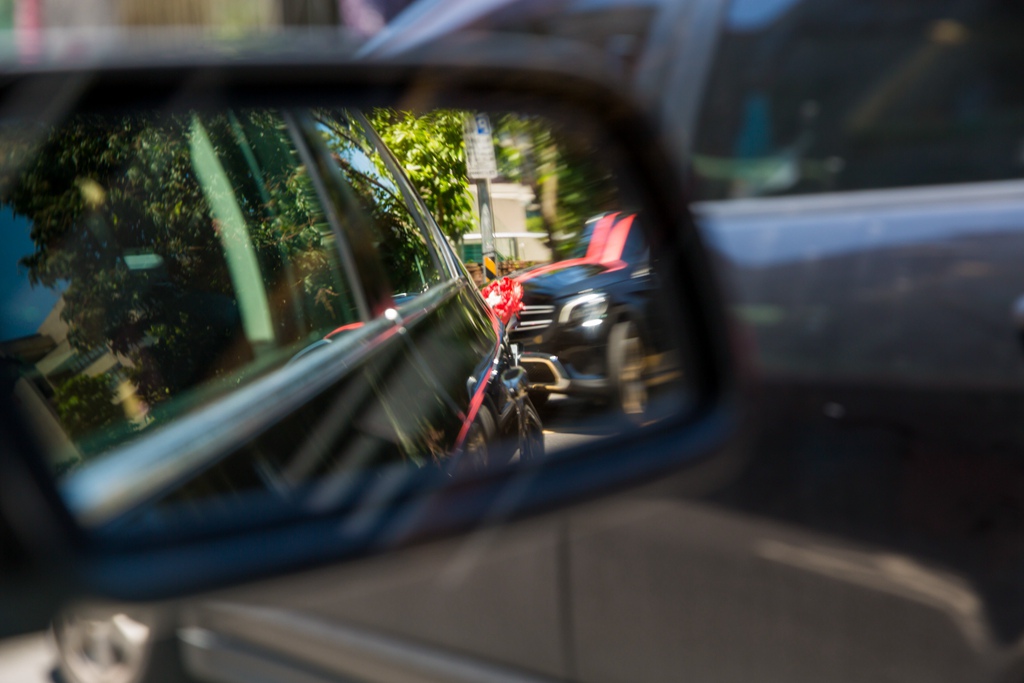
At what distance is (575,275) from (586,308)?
64 millimetres

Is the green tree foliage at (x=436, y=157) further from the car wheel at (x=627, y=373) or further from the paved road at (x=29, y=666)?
the paved road at (x=29, y=666)

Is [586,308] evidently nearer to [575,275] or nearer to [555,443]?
[575,275]

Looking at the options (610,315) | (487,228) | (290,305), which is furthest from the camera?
(487,228)

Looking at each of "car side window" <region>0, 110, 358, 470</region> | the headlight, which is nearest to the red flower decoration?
the headlight

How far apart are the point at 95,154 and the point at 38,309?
273 millimetres

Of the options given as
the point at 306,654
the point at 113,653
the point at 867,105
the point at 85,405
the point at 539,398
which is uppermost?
the point at 867,105

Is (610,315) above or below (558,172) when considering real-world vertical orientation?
below

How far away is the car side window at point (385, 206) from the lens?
1876 millimetres

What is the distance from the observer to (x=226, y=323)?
69.6 inches

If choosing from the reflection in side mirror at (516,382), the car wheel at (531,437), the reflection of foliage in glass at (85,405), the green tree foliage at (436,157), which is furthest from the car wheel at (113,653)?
the green tree foliage at (436,157)

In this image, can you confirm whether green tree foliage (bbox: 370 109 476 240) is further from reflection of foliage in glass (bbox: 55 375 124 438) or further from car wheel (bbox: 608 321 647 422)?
reflection of foliage in glass (bbox: 55 375 124 438)

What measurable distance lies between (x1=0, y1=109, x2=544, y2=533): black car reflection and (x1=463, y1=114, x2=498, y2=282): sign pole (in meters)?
0.20

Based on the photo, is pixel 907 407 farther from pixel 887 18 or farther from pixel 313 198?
pixel 313 198

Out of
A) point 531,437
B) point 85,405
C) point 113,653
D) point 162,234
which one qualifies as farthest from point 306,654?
point 162,234
